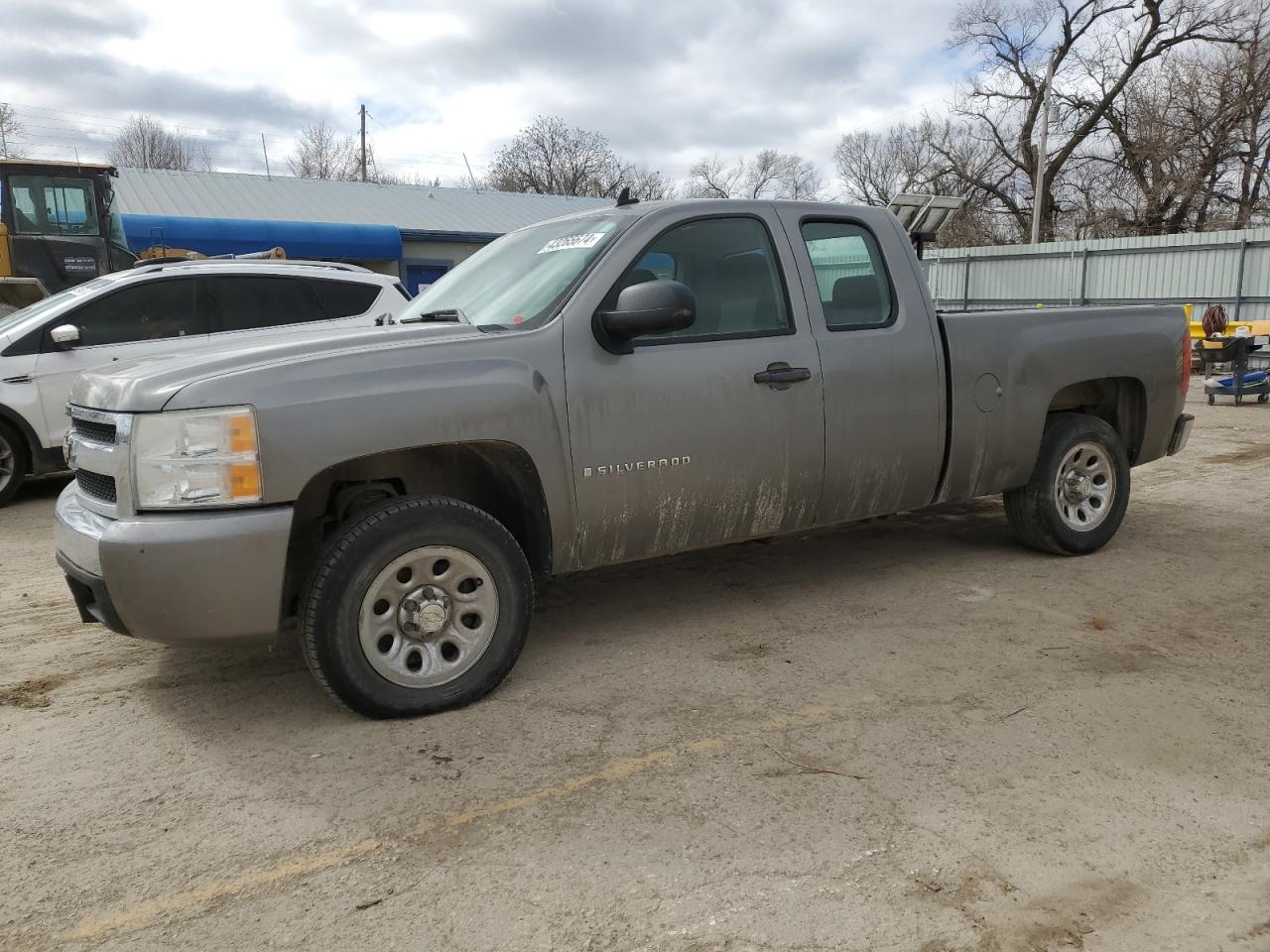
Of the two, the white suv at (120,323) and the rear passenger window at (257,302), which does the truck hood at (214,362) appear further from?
the rear passenger window at (257,302)

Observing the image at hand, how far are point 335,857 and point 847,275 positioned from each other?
3.39 m

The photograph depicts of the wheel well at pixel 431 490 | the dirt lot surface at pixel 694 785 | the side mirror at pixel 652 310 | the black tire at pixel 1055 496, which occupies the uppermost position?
the side mirror at pixel 652 310

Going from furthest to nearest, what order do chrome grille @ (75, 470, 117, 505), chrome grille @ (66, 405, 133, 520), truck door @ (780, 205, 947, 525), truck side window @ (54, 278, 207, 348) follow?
truck side window @ (54, 278, 207, 348) < truck door @ (780, 205, 947, 525) < chrome grille @ (75, 470, 117, 505) < chrome grille @ (66, 405, 133, 520)

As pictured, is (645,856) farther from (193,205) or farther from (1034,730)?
(193,205)

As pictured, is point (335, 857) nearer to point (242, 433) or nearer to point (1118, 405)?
point (242, 433)

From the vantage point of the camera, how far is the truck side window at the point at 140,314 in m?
7.69

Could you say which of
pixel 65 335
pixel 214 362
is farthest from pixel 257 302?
pixel 214 362

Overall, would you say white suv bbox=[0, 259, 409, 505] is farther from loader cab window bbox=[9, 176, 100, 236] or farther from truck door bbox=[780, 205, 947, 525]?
loader cab window bbox=[9, 176, 100, 236]

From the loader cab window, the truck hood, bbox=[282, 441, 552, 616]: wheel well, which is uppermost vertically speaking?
the loader cab window

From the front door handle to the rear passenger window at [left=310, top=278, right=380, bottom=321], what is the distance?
517 cm

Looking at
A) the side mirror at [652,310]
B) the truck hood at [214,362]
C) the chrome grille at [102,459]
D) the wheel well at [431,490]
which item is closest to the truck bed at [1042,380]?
the side mirror at [652,310]

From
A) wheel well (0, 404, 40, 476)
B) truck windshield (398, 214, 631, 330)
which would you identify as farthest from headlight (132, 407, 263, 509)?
wheel well (0, 404, 40, 476)

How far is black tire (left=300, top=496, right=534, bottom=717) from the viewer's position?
10.9 feet

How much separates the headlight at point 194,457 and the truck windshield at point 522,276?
3.65ft
